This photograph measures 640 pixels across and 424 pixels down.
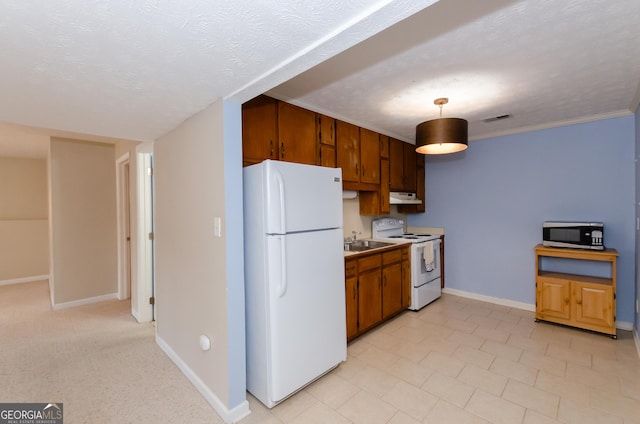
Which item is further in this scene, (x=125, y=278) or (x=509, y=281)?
(x=125, y=278)

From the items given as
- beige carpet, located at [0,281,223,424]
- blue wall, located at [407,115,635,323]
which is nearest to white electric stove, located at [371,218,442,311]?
blue wall, located at [407,115,635,323]

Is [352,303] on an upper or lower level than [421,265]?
lower

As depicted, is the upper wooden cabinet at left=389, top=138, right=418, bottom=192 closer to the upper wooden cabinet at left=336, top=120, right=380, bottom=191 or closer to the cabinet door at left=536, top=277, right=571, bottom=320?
the upper wooden cabinet at left=336, top=120, right=380, bottom=191

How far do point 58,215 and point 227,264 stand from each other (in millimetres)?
3729

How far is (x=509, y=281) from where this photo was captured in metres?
3.91

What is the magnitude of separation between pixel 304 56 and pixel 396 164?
2.94 metres

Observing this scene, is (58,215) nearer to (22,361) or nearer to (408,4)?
(22,361)

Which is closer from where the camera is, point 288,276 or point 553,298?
point 288,276

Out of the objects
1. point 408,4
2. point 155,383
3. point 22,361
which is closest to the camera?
point 408,4

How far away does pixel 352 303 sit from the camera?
2857 mm

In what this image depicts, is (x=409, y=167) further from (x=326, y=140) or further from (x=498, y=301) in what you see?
(x=498, y=301)

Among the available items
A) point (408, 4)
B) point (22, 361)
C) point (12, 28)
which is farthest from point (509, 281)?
point (22, 361)

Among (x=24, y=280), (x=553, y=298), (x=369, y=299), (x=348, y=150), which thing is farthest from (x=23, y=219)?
(x=553, y=298)

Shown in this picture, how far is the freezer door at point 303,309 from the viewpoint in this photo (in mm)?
1964
